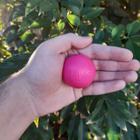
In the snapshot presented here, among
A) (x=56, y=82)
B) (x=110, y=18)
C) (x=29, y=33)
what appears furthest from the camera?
(x=110, y=18)

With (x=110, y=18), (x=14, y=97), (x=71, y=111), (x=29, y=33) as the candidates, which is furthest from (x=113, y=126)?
(x=110, y=18)

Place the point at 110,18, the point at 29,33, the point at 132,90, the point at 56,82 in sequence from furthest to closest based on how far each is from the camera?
the point at 110,18, the point at 29,33, the point at 132,90, the point at 56,82

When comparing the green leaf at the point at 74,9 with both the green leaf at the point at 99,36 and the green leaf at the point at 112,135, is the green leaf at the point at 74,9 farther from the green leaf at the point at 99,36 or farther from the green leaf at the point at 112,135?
the green leaf at the point at 112,135

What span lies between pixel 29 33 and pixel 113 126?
0.51m

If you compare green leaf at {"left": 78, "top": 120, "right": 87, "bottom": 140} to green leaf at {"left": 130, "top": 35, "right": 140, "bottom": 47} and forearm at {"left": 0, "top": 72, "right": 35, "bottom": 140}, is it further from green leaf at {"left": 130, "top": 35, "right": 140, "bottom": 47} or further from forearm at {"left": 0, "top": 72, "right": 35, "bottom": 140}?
green leaf at {"left": 130, "top": 35, "right": 140, "bottom": 47}

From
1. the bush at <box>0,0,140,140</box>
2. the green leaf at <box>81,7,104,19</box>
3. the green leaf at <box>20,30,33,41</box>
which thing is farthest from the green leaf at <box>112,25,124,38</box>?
the green leaf at <box>20,30,33,41</box>

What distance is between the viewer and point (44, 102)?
1.67 m

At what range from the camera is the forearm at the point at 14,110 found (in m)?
1.63

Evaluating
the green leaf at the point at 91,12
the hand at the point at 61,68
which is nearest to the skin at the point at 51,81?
the hand at the point at 61,68

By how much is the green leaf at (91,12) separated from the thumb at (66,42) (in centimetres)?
10

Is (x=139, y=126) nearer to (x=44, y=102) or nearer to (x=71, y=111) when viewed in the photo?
(x=71, y=111)

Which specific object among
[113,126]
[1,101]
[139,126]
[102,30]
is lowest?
[139,126]

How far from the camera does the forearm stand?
1.63 m

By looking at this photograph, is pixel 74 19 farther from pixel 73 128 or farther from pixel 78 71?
pixel 73 128
